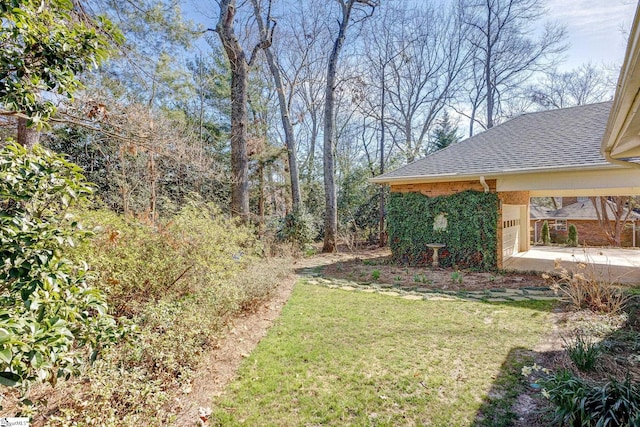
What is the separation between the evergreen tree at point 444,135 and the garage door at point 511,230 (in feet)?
21.5

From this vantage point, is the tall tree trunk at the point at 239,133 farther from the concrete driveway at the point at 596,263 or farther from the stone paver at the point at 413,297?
the concrete driveway at the point at 596,263

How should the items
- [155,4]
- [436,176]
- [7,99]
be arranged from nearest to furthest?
1. [7,99]
2. [155,4]
3. [436,176]

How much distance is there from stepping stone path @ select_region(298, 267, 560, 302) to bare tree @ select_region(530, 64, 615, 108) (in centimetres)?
1727

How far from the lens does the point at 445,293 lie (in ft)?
20.6

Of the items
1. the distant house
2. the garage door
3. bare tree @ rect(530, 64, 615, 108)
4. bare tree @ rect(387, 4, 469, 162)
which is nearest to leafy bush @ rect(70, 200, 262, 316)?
the garage door

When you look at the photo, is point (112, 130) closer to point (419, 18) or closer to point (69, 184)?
point (69, 184)

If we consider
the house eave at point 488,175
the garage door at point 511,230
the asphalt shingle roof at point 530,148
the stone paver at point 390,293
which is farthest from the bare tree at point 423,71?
the stone paver at point 390,293

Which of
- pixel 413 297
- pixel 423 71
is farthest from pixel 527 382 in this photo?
pixel 423 71

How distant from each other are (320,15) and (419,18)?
20.9 feet

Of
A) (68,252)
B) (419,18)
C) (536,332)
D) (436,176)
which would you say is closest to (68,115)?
(68,252)

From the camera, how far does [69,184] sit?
1693 mm

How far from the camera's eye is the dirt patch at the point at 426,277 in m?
6.90

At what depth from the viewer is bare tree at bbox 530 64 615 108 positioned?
58.6 feet

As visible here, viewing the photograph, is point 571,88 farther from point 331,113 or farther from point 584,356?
point 584,356
